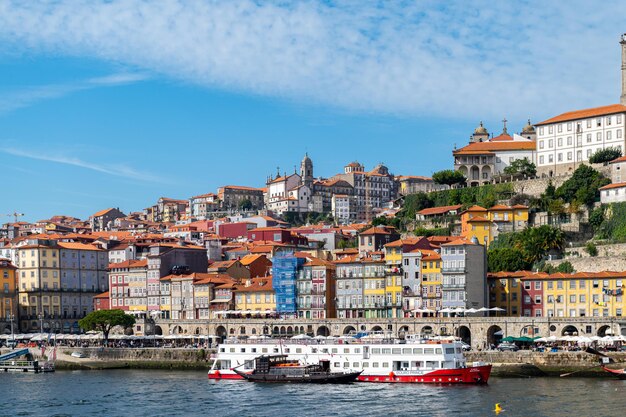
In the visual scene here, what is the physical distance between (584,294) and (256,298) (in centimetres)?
2708

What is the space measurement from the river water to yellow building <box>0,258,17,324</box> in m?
36.2

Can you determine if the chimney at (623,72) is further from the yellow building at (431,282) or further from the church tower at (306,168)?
the church tower at (306,168)

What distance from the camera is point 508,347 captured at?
75688 millimetres

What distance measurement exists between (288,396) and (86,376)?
21.5 m

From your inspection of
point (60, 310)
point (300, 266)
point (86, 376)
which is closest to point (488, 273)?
point (300, 266)

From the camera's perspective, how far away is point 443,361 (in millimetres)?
67188

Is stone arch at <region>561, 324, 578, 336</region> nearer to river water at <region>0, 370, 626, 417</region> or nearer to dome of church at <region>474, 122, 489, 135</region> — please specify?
river water at <region>0, 370, 626, 417</region>

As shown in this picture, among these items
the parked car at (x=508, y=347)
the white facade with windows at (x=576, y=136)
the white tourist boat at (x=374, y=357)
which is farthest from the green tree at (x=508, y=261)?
the white facade with windows at (x=576, y=136)

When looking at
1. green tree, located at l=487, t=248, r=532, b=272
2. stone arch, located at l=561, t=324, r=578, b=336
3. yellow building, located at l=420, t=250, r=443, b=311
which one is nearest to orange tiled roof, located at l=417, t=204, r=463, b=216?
green tree, located at l=487, t=248, r=532, b=272

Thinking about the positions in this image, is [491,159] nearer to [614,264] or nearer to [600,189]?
[600,189]

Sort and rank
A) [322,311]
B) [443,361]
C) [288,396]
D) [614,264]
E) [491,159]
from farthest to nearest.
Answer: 1. [491,159]
2. [322,311]
3. [614,264]
4. [443,361]
5. [288,396]

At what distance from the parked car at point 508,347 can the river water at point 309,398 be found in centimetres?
685

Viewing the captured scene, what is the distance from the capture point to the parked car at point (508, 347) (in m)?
75.3

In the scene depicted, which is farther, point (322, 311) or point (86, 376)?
point (322, 311)
